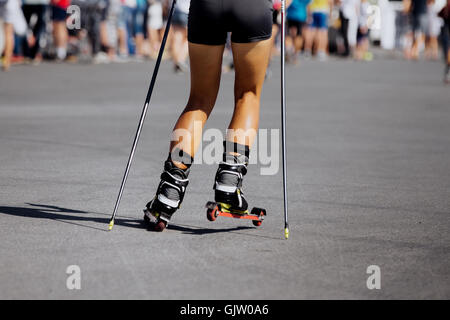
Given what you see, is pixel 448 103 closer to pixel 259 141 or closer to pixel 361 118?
pixel 361 118

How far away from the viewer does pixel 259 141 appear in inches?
379

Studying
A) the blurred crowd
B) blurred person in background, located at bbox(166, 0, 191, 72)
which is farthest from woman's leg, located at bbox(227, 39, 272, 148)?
the blurred crowd

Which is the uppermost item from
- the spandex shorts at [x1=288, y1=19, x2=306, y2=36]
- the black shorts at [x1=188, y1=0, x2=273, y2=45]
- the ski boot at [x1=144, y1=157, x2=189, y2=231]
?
the black shorts at [x1=188, y1=0, x2=273, y2=45]

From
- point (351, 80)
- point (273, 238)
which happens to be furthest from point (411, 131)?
point (351, 80)

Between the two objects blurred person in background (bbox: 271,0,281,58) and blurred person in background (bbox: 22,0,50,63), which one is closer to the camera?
blurred person in background (bbox: 271,0,281,58)

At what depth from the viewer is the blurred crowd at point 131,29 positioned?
75.2ft

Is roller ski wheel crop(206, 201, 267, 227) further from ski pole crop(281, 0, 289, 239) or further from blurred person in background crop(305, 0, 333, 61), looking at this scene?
blurred person in background crop(305, 0, 333, 61)

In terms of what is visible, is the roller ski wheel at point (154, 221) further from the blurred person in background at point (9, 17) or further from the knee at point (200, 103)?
the blurred person in background at point (9, 17)

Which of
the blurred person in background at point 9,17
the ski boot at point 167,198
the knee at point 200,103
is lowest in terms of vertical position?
the blurred person in background at point 9,17

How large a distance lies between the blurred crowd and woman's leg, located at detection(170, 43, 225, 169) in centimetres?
1353

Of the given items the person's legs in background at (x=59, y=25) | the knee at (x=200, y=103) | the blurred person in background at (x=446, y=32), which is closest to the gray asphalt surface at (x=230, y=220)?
the knee at (x=200, y=103)

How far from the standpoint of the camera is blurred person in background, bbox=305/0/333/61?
25969mm

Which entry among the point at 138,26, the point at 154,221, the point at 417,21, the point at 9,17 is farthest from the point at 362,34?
the point at 154,221

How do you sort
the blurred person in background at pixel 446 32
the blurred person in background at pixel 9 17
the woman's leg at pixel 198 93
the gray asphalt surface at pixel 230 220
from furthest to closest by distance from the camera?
the blurred person in background at pixel 9 17 < the blurred person in background at pixel 446 32 < the woman's leg at pixel 198 93 < the gray asphalt surface at pixel 230 220
